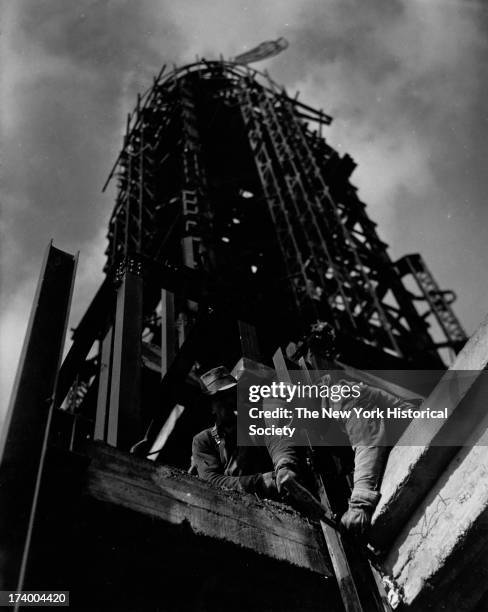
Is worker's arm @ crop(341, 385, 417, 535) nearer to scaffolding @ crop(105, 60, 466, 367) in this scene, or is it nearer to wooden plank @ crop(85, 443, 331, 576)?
wooden plank @ crop(85, 443, 331, 576)

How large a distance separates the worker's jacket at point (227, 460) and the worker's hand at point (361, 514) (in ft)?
2.17

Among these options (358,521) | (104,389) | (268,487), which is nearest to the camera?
(358,521)

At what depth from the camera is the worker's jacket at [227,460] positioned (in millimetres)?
3586

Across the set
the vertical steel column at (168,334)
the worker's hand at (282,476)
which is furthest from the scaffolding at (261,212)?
the worker's hand at (282,476)

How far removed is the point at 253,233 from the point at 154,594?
12521 millimetres

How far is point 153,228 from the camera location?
12.6 meters

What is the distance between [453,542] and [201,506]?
123 centimetres

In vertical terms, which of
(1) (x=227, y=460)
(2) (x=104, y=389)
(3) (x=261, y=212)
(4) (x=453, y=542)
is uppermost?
(3) (x=261, y=212)

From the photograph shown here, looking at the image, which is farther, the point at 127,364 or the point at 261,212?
the point at 261,212

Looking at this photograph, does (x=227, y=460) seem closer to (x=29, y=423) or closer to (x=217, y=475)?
(x=217, y=475)

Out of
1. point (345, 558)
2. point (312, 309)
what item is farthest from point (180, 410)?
point (312, 309)

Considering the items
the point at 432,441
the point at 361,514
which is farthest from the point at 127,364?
the point at 432,441

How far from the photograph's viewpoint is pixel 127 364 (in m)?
4.12

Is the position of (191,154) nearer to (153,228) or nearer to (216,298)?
(153,228)
